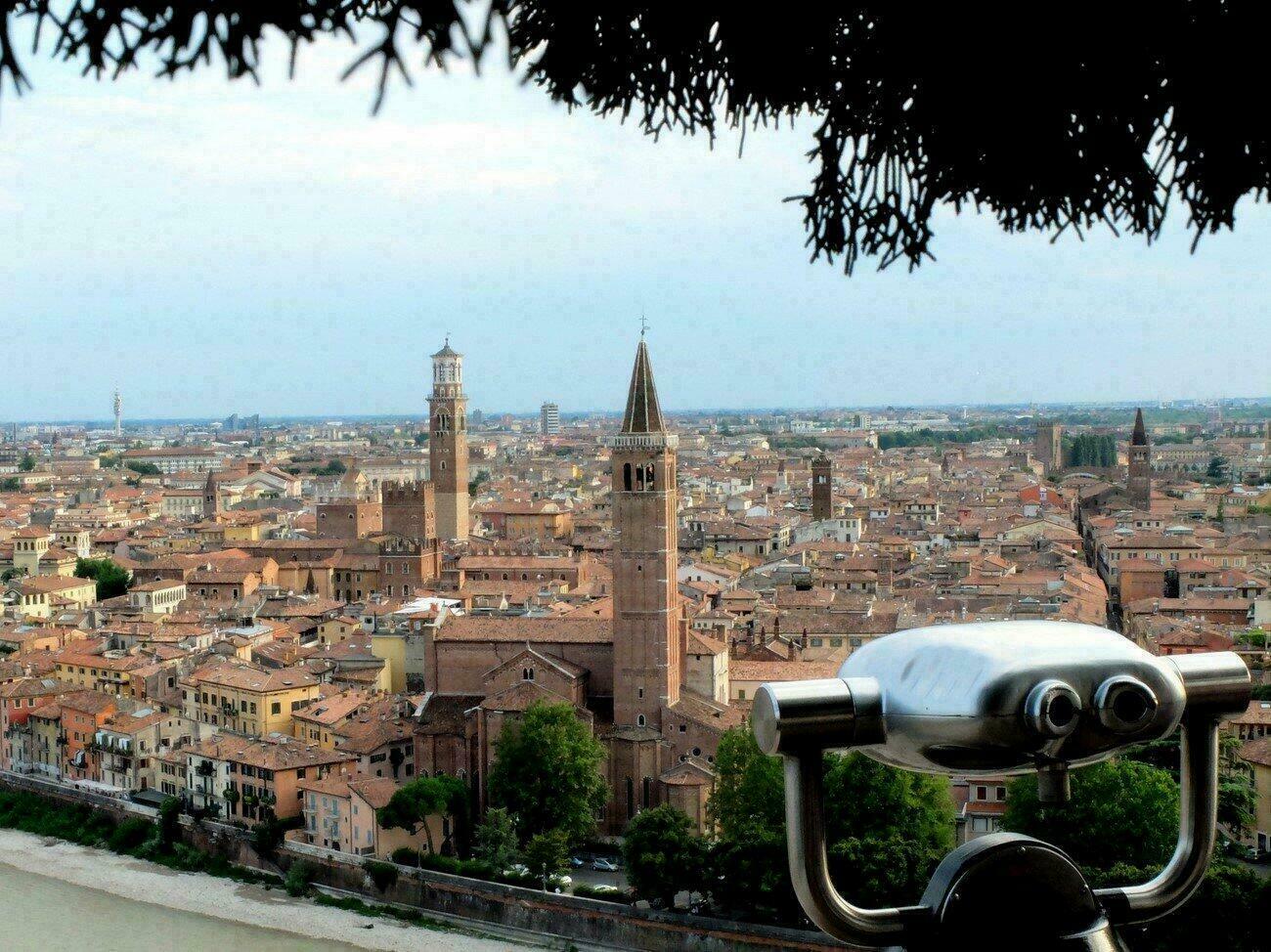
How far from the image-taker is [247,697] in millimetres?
11758

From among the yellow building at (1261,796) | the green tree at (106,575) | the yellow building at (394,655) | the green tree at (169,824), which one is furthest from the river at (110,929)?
the green tree at (106,575)

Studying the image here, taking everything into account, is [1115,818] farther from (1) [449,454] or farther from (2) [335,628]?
(1) [449,454]

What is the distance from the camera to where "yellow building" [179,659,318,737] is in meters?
11.7

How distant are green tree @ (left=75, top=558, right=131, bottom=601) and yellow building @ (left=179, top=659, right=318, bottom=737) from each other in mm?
8806

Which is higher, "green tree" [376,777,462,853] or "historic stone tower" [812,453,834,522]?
"historic stone tower" [812,453,834,522]

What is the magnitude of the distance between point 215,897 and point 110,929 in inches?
31.3

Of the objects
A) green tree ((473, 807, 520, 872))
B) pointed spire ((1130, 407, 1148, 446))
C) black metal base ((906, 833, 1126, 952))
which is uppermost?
black metal base ((906, 833, 1126, 952))

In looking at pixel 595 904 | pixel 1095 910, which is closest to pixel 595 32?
pixel 1095 910

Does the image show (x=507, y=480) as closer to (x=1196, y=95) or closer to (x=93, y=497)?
(x=93, y=497)

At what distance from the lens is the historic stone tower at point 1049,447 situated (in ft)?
154

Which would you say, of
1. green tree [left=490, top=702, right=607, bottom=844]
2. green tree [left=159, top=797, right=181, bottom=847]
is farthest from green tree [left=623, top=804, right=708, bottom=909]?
green tree [left=159, top=797, right=181, bottom=847]

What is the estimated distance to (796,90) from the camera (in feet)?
3.79

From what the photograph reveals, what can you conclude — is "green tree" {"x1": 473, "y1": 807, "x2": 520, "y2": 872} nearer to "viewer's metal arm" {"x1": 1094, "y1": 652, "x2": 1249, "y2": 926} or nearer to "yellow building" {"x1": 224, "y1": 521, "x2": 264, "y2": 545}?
"viewer's metal arm" {"x1": 1094, "y1": 652, "x2": 1249, "y2": 926}

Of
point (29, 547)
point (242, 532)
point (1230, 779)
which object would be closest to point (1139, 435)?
point (242, 532)
